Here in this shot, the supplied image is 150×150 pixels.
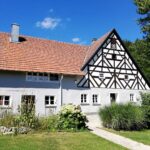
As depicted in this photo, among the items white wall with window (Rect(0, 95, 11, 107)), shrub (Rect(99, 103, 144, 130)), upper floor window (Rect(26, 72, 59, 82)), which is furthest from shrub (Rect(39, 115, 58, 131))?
upper floor window (Rect(26, 72, 59, 82))

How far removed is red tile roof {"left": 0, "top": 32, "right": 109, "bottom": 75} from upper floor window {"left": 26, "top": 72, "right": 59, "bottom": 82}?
0.63 meters

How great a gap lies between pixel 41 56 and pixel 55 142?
1362 centimetres

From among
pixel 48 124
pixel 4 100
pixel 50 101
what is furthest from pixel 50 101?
pixel 48 124

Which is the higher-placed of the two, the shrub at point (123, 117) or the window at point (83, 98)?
the window at point (83, 98)

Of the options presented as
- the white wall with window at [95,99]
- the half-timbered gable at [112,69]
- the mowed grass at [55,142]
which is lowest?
the mowed grass at [55,142]

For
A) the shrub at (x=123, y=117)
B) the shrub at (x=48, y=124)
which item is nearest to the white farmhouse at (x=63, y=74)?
the shrub at (x=123, y=117)

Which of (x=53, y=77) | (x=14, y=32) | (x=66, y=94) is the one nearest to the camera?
(x=53, y=77)

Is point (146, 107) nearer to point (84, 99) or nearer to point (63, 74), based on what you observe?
point (84, 99)

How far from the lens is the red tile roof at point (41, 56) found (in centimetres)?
2476

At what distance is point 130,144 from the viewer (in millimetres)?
16266

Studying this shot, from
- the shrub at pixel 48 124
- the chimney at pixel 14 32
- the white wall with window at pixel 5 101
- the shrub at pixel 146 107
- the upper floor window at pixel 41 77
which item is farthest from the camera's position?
the chimney at pixel 14 32

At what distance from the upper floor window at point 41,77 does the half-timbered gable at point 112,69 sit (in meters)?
2.85

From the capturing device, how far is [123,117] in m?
22.3

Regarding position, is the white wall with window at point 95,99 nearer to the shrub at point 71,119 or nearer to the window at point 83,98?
the window at point 83,98
